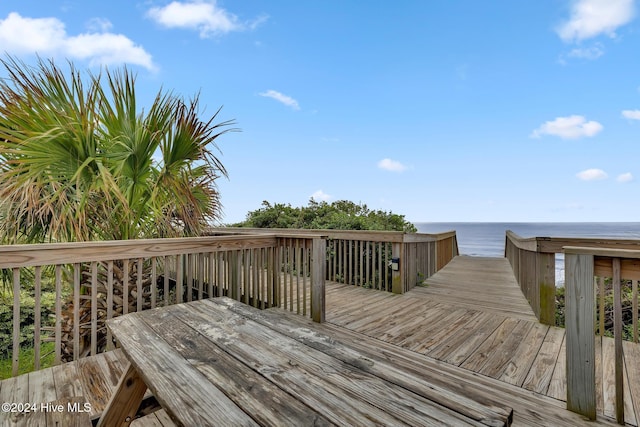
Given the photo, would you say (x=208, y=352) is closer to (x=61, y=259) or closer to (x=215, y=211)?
(x=61, y=259)

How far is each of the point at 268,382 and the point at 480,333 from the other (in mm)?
2765

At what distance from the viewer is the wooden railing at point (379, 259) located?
14.6 ft

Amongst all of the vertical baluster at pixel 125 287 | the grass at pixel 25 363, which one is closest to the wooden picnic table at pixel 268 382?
the vertical baluster at pixel 125 287

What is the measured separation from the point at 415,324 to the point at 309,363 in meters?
2.51

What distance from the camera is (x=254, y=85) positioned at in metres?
9.93

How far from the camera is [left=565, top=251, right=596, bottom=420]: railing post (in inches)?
64.6

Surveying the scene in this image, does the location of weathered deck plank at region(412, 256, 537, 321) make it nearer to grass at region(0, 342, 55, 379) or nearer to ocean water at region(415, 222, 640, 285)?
ocean water at region(415, 222, 640, 285)

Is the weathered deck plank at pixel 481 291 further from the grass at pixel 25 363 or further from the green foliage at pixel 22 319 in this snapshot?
the green foliage at pixel 22 319

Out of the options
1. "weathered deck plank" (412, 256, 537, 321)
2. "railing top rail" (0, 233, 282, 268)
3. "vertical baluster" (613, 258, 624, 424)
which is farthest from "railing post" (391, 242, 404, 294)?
A: "vertical baluster" (613, 258, 624, 424)

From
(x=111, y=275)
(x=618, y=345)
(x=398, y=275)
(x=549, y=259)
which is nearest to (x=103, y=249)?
(x=111, y=275)

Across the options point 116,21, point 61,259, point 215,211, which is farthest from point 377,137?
point 61,259

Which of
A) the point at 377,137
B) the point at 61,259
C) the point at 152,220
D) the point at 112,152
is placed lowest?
the point at 61,259

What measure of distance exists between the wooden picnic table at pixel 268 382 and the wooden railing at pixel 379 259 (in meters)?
2.82

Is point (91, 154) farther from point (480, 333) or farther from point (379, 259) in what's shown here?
point (480, 333)
